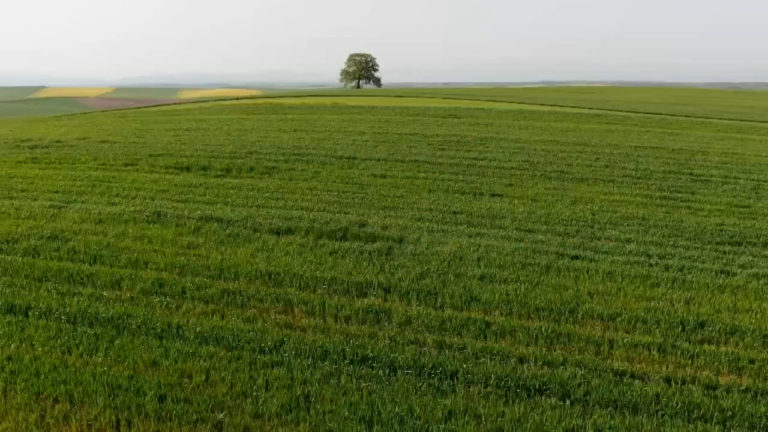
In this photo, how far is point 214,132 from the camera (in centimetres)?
2191

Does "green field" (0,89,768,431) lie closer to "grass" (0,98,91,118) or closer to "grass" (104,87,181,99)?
"grass" (0,98,91,118)

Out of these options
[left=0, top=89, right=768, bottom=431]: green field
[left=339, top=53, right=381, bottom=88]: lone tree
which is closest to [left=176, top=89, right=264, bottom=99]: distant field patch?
[left=339, top=53, right=381, bottom=88]: lone tree

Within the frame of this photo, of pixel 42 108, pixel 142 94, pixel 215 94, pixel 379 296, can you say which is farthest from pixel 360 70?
pixel 379 296

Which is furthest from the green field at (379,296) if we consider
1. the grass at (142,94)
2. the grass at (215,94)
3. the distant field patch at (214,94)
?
the grass at (142,94)

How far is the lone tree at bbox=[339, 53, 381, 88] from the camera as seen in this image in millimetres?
77750

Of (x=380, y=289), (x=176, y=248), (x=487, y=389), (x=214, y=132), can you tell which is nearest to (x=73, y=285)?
(x=176, y=248)

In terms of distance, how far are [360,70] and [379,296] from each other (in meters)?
73.8

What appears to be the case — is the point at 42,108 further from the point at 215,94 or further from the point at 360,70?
the point at 360,70

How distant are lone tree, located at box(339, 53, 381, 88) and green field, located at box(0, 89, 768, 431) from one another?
63.9 m

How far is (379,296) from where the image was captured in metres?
6.81

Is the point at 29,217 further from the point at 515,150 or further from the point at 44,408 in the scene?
the point at 515,150

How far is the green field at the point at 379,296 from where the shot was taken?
4457 mm

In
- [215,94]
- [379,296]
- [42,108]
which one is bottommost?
[379,296]

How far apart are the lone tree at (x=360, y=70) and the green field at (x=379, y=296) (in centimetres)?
6394
